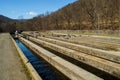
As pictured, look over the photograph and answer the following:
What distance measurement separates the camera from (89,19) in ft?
298

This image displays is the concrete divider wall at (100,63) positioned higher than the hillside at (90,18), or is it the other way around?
the hillside at (90,18)

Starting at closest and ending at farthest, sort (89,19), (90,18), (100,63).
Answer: (100,63)
(90,18)
(89,19)

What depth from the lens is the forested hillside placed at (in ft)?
272

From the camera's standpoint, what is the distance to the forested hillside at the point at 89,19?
82.9m

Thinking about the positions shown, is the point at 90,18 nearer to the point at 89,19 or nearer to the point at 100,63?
the point at 89,19

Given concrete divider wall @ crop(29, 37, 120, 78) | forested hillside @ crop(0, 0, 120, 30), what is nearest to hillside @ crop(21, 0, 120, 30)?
forested hillside @ crop(0, 0, 120, 30)

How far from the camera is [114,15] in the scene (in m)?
84.7

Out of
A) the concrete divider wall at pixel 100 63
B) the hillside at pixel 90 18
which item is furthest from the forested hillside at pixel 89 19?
the concrete divider wall at pixel 100 63

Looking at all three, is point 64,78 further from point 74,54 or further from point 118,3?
point 118,3

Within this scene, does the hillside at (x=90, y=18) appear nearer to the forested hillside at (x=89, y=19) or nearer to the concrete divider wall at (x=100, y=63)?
the forested hillside at (x=89, y=19)

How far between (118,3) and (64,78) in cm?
8329

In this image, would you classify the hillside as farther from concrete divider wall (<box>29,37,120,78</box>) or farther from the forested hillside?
concrete divider wall (<box>29,37,120,78</box>)

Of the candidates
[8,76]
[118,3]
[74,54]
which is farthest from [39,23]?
[8,76]

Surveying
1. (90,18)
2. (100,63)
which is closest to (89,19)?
(90,18)
